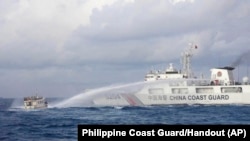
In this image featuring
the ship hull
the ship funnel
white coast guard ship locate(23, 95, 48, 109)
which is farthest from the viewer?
the ship funnel

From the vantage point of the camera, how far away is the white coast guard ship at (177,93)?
4156 inches

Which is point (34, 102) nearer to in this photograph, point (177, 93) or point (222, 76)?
point (177, 93)

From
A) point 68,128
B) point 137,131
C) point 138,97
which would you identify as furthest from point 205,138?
point 138,97

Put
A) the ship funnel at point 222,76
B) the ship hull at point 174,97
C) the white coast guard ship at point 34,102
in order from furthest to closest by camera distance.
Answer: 1. the ship funnel at point 222,76
2. the ship hull at point 174,97
3. the white coast guard ship at point 34,102

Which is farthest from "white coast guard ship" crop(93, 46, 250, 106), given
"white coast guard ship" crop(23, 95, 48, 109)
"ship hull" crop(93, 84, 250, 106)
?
"white coast guard ship" crop(23, 95, 48, 109)

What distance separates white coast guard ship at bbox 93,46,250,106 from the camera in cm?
10556

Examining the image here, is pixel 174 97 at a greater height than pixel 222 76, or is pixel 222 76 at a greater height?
pixel 222 76

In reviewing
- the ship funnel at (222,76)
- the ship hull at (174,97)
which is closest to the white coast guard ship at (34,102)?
the ship hull at (174,97)

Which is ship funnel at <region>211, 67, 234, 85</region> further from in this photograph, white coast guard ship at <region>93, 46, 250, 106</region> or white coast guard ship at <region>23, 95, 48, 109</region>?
white coast guard ship at <region>23, 95, 48, 109</region>

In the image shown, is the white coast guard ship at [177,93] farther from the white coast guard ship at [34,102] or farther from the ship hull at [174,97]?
the white coast guard ship at [34,102]

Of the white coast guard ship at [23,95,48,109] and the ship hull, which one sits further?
the ship hull

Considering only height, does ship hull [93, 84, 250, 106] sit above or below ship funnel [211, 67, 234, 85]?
below

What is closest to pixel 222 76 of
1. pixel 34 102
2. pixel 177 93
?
pixel 177 93

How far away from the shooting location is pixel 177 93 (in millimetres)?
106500
